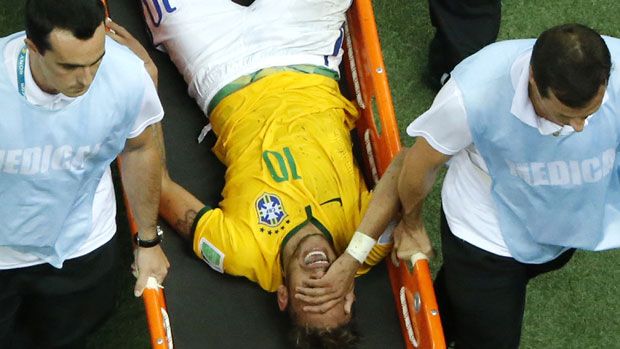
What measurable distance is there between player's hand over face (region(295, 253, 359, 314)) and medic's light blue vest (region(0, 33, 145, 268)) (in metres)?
0.76

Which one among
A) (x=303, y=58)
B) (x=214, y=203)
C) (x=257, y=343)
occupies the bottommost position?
(x=257, y=343)

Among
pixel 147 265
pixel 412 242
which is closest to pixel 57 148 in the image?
pixel 147 265

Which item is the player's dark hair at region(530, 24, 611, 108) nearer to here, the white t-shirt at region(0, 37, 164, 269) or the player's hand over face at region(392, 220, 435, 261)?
the player's hand over face at region(392, 220, 435, 261)

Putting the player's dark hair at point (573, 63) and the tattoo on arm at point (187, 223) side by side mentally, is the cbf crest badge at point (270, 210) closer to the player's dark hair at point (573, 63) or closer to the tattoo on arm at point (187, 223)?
the tattoo on arm at point (187, 223)

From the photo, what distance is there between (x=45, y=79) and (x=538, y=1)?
2.66 meters

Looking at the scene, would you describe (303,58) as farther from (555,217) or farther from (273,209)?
(555,217)

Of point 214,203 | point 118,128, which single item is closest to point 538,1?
point 214,203

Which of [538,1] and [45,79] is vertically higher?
[45,79]

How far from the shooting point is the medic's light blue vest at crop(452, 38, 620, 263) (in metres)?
3.02

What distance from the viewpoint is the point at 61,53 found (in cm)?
275

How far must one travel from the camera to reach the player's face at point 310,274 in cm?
356

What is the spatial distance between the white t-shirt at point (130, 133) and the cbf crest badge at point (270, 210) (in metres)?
0.51

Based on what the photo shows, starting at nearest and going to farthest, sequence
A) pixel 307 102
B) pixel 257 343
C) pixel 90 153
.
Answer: pixel 90 153 → pixel 257 343 → pixel 307 102

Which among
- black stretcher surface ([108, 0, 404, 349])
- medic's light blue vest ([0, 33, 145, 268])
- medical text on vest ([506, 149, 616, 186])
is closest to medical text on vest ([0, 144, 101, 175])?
medic's light blue vest ([0, 33, 145, 268])
